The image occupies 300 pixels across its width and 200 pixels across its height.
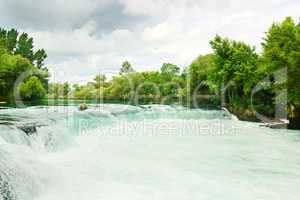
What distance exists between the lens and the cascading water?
194 inches

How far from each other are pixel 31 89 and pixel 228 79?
95.7 feet

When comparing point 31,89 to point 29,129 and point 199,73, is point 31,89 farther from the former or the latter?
point 29,129

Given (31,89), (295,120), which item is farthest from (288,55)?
(31,89)

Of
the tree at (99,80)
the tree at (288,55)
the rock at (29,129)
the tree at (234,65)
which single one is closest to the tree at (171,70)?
the tree at (99,80)

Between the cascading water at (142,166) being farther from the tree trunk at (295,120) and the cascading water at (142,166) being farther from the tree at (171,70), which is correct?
the tree at (171,70)

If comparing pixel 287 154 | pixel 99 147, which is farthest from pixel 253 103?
pixel 99 147

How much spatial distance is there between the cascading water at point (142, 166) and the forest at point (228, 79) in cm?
392

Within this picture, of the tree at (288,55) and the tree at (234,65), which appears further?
the tree at (234,65)

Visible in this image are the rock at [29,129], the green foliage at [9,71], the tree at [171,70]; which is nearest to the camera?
the rock at [29,129]

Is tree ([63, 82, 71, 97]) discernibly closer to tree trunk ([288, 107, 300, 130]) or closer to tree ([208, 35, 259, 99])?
tree ([208, 35, 259, 99])

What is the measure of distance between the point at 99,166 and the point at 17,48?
55587 millimetres

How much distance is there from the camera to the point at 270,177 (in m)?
6.10

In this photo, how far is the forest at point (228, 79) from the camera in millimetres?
14344

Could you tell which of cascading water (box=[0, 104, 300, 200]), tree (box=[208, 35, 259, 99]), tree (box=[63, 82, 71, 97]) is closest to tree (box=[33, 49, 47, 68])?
tree (box=[63, 82, 71, 97])
